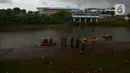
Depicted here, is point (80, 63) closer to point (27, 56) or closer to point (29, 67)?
point (29, 67)

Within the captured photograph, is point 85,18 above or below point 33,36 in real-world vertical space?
above

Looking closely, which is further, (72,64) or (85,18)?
(85,18)

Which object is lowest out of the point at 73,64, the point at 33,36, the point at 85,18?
the point at 73,64

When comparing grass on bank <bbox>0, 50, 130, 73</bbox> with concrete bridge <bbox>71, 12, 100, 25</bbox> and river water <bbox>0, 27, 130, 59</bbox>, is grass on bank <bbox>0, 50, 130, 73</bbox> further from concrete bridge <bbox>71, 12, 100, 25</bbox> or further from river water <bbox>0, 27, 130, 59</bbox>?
concrete bridge <bbox>71, 12, 100, 25</bbox>

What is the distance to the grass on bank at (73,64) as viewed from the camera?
32.5 ft

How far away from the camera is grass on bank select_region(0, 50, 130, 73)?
991cm

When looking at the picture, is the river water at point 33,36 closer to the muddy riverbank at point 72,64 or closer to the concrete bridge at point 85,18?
the muddy riverbank at point 72,64

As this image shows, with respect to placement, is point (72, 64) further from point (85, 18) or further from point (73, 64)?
point (85, 18)

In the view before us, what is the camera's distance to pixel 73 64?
10.8 m

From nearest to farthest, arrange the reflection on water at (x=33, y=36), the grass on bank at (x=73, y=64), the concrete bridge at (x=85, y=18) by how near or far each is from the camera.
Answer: the grass on bank at (x=73, y=64) < the reflection on water at (x=33, y=36) < the concrete bridge at (x=85, y=18)

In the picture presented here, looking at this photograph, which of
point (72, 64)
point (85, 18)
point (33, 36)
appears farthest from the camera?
point (85, 18)

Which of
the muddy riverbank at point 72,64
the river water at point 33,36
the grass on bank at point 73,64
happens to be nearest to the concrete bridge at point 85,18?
the river water at point 33,36

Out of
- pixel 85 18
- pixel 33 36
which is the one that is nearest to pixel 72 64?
pixel 33 36

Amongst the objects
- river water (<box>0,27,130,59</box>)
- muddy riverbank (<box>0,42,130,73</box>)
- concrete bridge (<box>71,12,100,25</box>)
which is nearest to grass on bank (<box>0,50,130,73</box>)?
muddy riverbank (<box>0,42,130,73</box>)
